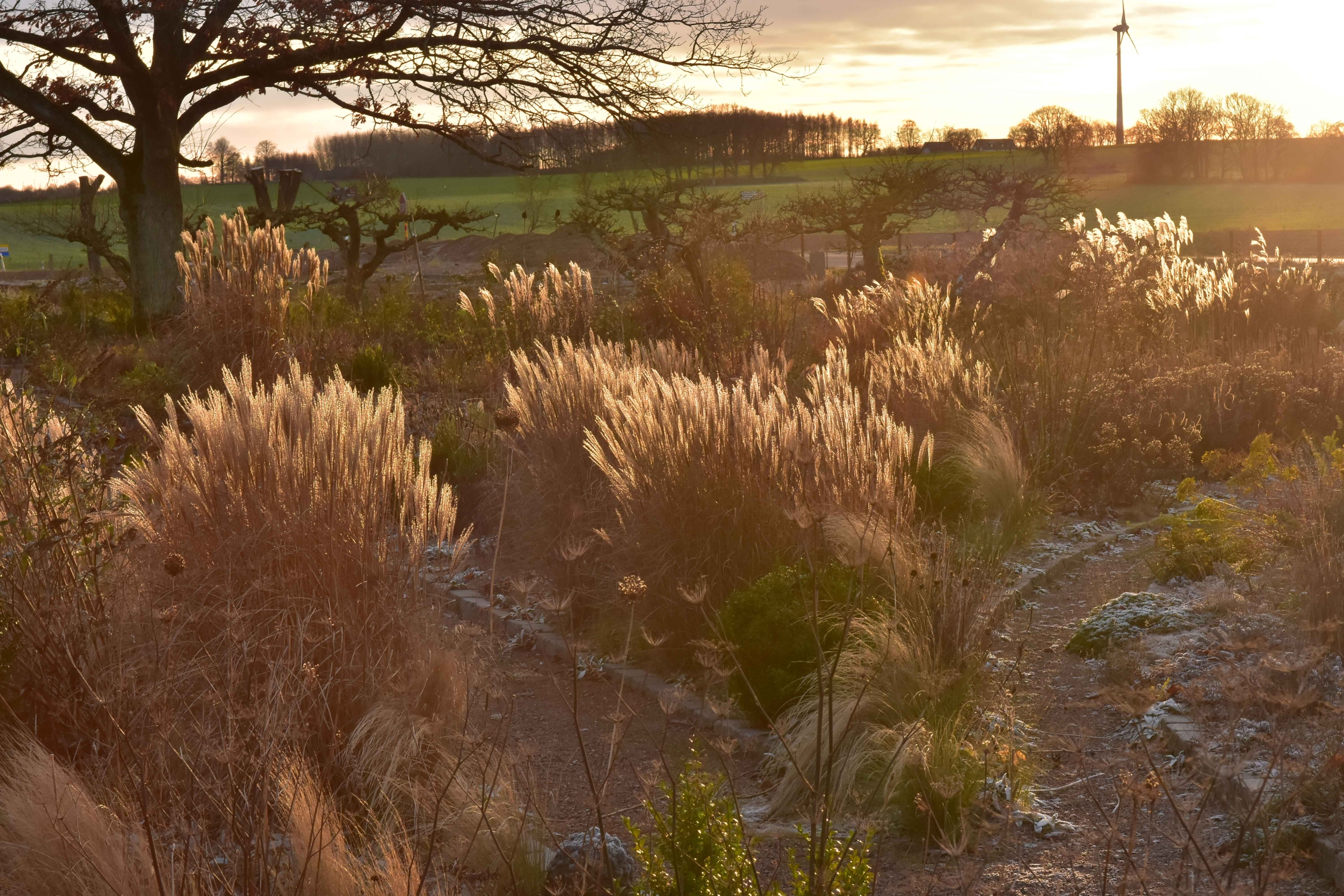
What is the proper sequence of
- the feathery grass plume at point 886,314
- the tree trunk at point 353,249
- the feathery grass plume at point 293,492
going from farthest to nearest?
the tree trunk at point 353,249 < the feathery grass plume at point 886,314 < the feathery grass plume at point 293,492

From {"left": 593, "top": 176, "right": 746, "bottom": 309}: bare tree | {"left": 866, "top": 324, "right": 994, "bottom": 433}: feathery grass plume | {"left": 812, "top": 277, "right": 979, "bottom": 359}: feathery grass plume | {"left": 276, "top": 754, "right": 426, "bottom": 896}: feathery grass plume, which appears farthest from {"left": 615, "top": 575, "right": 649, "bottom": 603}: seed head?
{"left": 593, "top": 176, "right": 746, "bottom": 309}: bare tree

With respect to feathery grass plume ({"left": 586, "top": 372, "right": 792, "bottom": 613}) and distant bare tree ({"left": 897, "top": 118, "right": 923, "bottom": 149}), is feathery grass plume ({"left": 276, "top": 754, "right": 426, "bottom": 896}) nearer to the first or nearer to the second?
feathery grass plume ({"left": 586, "top": 372, "right": 792, "bottom": 613})

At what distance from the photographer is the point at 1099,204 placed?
55906 mm

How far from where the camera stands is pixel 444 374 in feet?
34.7

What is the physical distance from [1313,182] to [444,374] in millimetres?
71097

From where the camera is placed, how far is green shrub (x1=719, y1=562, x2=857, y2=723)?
431cm

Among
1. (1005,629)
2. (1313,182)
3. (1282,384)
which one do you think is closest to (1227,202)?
(1313,182)

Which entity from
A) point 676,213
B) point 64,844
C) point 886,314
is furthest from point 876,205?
point 64,844

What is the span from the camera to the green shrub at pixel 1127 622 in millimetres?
4828

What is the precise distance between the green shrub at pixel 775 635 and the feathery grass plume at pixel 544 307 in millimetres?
5309

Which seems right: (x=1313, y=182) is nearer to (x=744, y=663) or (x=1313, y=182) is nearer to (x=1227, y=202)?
(x=1227, y=202)

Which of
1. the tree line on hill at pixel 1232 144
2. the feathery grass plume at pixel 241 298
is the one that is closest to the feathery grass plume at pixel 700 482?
the feathery grass plume at pixel 241 298

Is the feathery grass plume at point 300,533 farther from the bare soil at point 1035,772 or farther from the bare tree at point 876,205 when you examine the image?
the bare tree at point 876,205

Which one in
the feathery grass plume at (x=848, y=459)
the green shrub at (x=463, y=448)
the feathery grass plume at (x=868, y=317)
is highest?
the feathery grass plume at (x=868, y=317)
